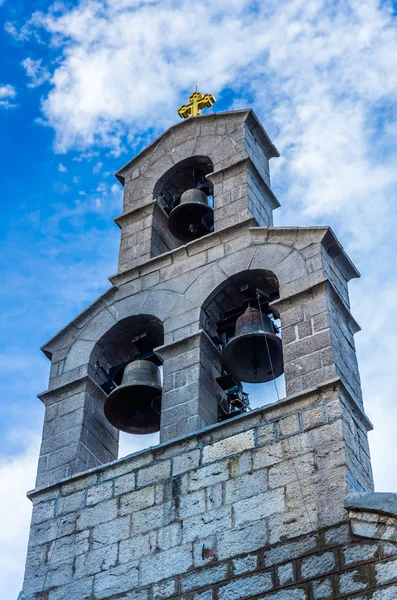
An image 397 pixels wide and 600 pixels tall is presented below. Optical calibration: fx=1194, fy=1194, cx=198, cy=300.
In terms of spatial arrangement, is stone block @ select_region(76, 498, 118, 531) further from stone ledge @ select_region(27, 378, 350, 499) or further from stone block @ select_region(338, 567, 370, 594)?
stone block @ select_region(338, 567, 370, 594)

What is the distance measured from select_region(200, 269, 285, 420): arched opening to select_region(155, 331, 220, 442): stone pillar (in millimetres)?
153

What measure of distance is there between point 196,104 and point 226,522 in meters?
6.95

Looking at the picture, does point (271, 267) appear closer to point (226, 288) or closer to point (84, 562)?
point (226, 288)

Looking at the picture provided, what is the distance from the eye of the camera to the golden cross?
48.3 ft

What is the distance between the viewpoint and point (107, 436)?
37.6 ft

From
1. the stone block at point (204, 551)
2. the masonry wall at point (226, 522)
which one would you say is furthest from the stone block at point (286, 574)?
the stone block at point (204, 551)

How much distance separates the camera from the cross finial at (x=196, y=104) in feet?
48.3

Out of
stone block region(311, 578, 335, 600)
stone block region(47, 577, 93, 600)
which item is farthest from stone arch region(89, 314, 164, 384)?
stone block region(311, 578, 335, 600)

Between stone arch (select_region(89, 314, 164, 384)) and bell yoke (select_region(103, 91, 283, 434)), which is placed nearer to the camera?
bell yoke (select_region(103, 91, 283, 434))

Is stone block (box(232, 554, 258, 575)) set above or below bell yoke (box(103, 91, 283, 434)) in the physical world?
below

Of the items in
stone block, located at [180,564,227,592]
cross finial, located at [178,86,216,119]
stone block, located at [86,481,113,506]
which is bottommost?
stone block, located at [180,564,227,592]

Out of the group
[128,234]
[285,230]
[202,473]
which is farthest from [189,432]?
[128,234]

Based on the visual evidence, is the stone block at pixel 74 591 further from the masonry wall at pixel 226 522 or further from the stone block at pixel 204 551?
the stone block at pixel 204 551

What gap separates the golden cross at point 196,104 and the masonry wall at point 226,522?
5.79 m
